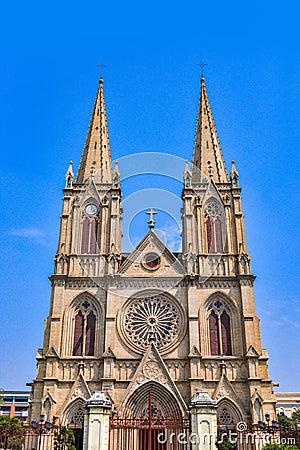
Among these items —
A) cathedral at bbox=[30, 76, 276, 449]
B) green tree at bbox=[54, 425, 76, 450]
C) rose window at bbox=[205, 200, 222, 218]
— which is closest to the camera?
green tree at bbox=[54, 425, 76, 450]

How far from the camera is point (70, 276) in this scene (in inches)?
1447

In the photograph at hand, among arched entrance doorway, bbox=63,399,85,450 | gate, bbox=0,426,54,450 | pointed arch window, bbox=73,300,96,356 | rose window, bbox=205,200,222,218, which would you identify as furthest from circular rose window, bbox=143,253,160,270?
gate, bbox=0,426,54,450

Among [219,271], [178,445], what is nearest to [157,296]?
[219,271]

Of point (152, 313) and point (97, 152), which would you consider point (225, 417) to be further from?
point (97, 152)

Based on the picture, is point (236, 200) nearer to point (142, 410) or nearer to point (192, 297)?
point (192, 297)

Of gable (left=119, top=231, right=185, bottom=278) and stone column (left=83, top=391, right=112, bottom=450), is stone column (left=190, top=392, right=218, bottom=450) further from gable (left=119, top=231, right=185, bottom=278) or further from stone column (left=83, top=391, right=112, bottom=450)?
gable (left=119, top=231, right=185, bottom=278)

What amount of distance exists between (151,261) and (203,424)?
2164cm

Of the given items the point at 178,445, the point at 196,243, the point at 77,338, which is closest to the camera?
the point at 178,445

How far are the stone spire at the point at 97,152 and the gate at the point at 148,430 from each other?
19716mm

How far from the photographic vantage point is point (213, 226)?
130ft

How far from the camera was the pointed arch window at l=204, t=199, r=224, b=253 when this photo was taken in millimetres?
38500

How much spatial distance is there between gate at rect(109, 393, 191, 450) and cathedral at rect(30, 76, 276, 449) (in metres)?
2.09

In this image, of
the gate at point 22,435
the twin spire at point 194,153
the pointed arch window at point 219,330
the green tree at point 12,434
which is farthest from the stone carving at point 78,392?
the twin spire at point 194,153

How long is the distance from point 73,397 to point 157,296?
9300 mm
